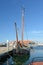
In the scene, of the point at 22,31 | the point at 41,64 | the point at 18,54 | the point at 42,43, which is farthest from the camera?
the point at 42,43

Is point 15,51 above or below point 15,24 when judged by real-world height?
below

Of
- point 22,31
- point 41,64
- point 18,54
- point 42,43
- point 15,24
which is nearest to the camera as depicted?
point 41,64

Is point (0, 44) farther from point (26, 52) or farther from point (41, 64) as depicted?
point (41, 64)

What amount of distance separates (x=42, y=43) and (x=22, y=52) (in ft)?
509

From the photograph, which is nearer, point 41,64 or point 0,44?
point 41,64

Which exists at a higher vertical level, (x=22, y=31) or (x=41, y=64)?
(x=22, y=31)

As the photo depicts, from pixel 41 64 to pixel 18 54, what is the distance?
28.5 meters

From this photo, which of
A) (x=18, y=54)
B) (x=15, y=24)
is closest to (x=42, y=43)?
(x=15, y=24)

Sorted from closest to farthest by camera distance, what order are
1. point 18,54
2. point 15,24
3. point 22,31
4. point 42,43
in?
point 18,54 < point 15,24 < point 22,31 < point 42,43

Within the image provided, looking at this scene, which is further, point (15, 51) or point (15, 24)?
point (15, 24)

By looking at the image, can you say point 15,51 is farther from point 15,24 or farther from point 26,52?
point 15,24

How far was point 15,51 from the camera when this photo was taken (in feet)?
138

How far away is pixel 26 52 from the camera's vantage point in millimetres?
44062

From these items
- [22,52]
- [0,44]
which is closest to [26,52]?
[22,52]
